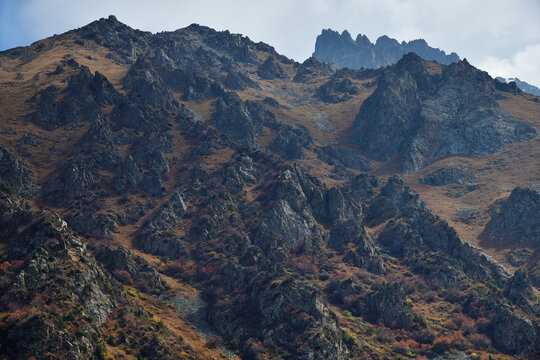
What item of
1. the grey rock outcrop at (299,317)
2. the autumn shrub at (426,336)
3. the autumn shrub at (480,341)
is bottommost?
the grey rock outcrop at (299,317)

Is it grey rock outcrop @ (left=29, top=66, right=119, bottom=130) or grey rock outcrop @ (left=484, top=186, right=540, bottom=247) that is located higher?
grey rock outcrop @ (left=484, top=186, right=540, bottom=247)

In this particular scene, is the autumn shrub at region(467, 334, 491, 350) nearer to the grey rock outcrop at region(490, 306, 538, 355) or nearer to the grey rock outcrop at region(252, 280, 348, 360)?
the grey rock outcrop at region(490, 306, 538, 355)

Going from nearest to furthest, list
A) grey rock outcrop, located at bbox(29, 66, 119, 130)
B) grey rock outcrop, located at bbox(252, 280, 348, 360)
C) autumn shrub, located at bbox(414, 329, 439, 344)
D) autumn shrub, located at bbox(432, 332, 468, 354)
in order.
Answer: grey rock outcrop, located at bbox(252, 280, 348, 360) → autumn shrub, located at bbox(432, 332, 468, 354) → autumn shrub, located at bbox(414, 329, 439, 344) → grey rock outcrop, located at bbox(29, 66, 119, 130)

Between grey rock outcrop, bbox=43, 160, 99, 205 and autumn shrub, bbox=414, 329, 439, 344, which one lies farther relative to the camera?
grey rock outcrop, bbox=43, 160, 99, 205

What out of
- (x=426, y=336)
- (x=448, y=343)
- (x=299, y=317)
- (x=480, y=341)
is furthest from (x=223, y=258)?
(x=480, y=341)

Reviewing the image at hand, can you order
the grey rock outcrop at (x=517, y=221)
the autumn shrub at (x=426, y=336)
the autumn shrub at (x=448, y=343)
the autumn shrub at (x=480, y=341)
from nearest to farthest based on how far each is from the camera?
the autumn shrub at (x=448, y=343) < the autumn shrub at (x=480, y=341) < the autumn shrub at (x=426, y=336) < the grey rock outcrop at (x=517, y=221)

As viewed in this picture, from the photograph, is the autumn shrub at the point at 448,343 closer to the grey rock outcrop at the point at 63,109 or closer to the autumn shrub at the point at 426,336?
the autumn shrub at the point at 426,336

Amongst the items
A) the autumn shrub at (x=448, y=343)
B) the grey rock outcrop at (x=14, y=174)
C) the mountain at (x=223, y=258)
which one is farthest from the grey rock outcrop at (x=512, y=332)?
the grey rock outcrop at (x=14, y=174)

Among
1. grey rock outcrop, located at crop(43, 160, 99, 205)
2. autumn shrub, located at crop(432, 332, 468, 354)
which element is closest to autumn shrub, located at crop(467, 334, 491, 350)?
autumn shrub, located at crop(432, 332, 468, 354)

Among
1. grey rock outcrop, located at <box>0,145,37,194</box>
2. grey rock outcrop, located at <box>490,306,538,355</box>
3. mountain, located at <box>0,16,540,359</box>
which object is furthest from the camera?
grey rock outcrop, located at <box>0,145,37,194</box>

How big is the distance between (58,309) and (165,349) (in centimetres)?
2100

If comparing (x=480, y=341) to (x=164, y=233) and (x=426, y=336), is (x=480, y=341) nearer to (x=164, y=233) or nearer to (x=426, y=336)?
(x=426, y=336)

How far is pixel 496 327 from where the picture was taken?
113 metres

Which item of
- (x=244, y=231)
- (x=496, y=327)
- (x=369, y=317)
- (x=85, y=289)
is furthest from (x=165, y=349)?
(x=496, y=327)
